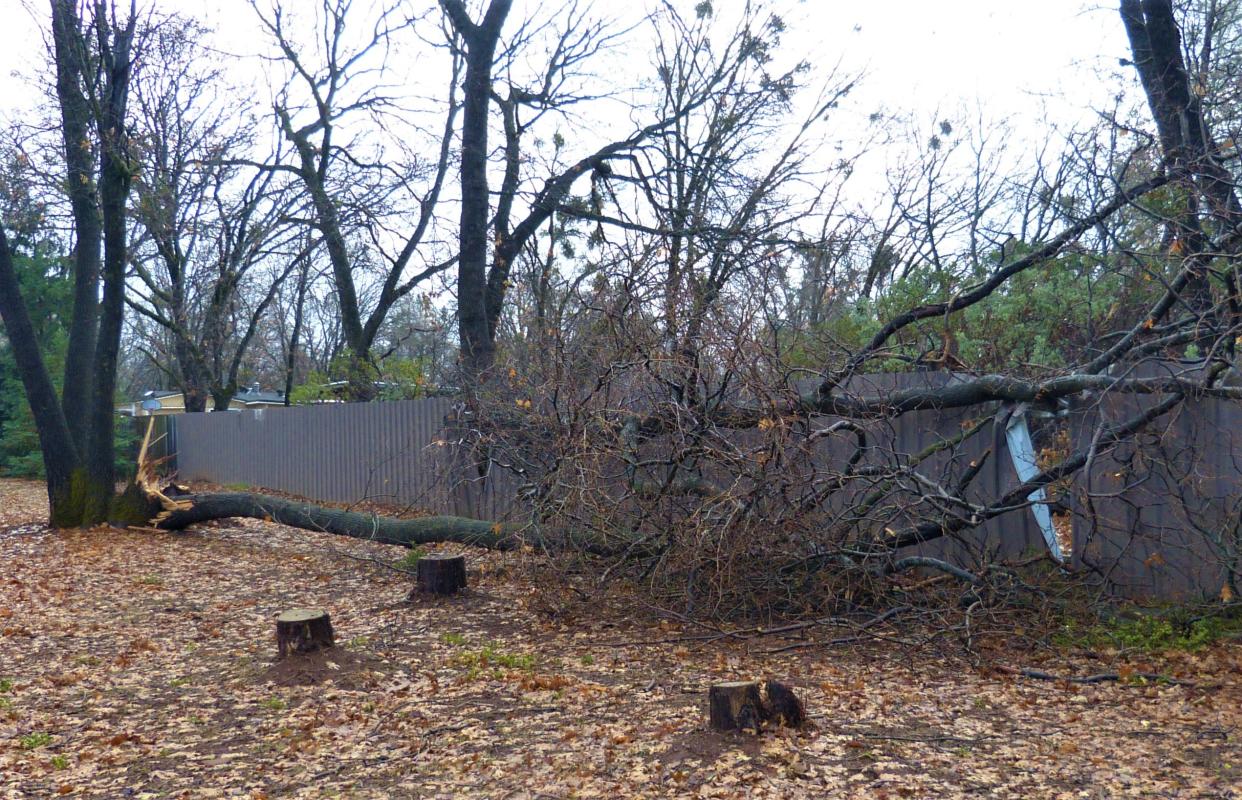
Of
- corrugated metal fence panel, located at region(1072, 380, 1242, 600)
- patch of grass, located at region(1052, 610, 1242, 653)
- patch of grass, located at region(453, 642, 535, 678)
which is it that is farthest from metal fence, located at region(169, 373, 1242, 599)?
patch of grass, located at region(453, 642, 535, 678)

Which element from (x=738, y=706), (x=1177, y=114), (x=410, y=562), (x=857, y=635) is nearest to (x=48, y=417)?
(x=410, y=562)

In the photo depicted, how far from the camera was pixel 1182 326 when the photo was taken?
7.12 meters

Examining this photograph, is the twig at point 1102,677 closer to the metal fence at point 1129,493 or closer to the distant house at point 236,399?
the metal fence at point 1129,493

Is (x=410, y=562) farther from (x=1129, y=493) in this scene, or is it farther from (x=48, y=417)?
(x=48, y=417)

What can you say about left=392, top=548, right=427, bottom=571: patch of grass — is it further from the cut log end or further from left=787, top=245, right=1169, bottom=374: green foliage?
the cut log end

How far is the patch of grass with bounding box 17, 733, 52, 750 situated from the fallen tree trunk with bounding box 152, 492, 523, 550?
10.5 ft

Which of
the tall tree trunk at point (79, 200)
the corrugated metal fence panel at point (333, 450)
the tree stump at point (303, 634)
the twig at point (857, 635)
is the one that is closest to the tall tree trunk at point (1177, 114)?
the twig at point (857, 635)

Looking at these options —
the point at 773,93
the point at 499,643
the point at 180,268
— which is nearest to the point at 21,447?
the point at 180,268

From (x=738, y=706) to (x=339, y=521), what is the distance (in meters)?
7.08

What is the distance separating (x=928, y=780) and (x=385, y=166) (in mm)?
15835

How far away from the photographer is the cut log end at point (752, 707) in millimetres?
4668

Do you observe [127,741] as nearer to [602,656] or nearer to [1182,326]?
[602,656]

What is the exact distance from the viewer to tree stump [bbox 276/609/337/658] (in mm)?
6336

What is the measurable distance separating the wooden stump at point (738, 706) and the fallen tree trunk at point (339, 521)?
3.02 meters
